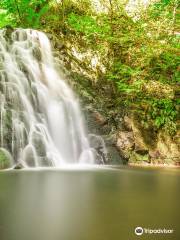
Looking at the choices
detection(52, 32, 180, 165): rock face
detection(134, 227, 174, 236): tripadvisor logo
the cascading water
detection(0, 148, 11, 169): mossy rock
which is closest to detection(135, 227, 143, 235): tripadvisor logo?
detection(134, 227, 174, 236): tripadvisor logo

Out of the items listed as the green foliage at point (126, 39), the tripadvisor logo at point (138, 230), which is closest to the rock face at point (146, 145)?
the green foliage at point (126, 39)

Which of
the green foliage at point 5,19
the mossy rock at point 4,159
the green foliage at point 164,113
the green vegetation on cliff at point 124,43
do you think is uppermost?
the green foliage at point 5,19

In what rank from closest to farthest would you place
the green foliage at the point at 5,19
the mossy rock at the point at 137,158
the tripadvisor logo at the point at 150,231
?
the tripadvisor logo at the point at 150,231 → the mossy rock at the point at 137,158 → the green foliage at the point at 5,19

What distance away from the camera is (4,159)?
8.17 m

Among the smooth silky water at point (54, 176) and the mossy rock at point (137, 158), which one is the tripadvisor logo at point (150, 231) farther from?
the mossy rock at point (137, 158)

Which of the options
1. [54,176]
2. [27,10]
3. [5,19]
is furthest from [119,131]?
[5,19]

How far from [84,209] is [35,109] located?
21.7 feet

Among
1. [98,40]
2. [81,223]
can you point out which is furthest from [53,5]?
[81,223]

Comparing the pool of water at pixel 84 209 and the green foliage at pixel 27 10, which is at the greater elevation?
the green foliage at pixel 27 10

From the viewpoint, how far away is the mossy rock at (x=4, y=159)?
26.3ft

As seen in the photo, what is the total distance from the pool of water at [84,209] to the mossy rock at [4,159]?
89.1 inches

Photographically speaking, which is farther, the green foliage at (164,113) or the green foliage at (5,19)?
the green foliage at (5,19)

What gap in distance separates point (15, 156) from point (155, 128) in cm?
498

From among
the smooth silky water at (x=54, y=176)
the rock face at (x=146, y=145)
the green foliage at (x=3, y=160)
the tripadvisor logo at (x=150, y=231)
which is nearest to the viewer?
the tripadvisor logo at (x=150, y=231)
